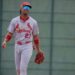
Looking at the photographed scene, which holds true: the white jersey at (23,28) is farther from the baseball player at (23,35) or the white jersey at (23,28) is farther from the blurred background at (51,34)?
the blurred background at (51,34)

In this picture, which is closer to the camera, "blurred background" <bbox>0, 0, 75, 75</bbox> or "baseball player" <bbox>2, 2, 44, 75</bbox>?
"baseball player" <bbox>2, 2, 44, 75</bbox>

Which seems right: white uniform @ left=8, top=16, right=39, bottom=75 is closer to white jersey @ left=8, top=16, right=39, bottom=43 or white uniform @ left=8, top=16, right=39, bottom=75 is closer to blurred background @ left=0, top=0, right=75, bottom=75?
white jersey @ left=8, top=16, right=39, bottom=43

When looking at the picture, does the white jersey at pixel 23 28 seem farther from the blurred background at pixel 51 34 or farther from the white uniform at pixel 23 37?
the blurred background at pixel 51 34

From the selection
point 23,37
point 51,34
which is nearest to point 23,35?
point 23,37

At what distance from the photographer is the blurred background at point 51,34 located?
12164 mm

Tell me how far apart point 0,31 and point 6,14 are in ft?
1.53

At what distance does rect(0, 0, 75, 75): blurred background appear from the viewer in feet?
39.9

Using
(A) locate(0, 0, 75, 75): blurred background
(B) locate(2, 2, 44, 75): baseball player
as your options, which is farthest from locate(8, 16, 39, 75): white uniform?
(A) locate(0, 0, 75, 75): blurred background

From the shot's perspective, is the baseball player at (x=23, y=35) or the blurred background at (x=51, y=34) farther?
the blurred background at (x=51, y=34)

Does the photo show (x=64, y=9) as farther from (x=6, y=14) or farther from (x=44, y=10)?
(x=6, y=14)

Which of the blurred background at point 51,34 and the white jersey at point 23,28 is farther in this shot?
the blurred background at point 51,34

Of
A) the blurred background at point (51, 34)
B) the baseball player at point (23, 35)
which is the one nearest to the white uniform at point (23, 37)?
the baseball player at point (23, 35)

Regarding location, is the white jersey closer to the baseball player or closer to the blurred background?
the baseball player

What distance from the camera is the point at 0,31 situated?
1226 cm
